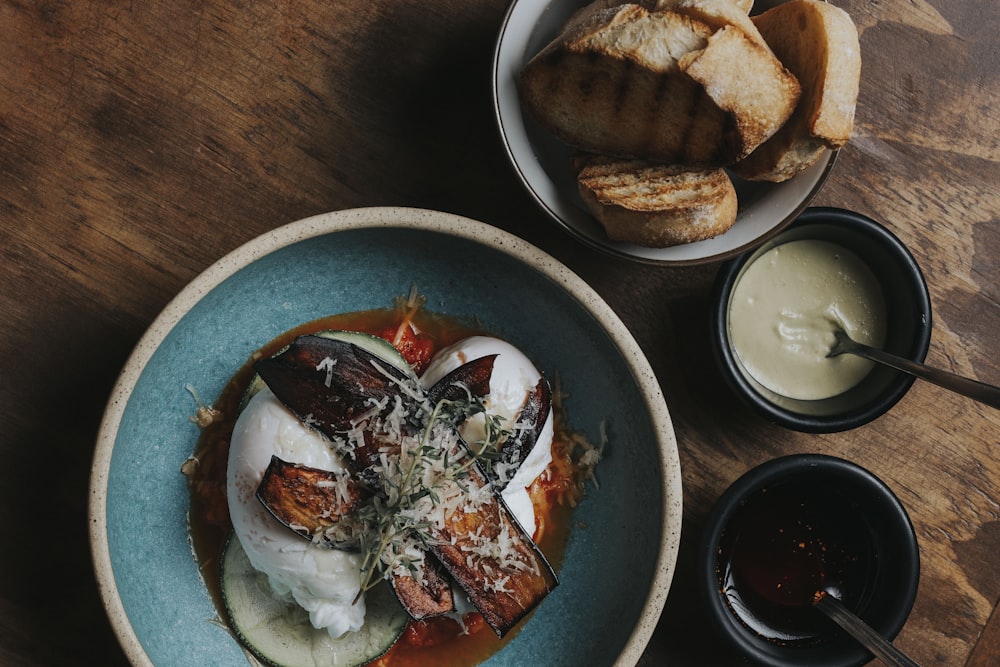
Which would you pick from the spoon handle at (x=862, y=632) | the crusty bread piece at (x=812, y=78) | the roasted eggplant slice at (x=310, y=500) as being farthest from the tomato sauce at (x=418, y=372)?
the crusty bread piece at (x=812, y=78)

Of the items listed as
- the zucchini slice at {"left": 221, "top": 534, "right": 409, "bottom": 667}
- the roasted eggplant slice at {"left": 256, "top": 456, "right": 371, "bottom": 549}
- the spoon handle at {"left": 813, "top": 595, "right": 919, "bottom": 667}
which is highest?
the roasted eggplant slice at {"left": 256, "top": 456, "right": 371, "bottom": 549}

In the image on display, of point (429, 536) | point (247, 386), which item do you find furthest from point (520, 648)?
point (247, 386)

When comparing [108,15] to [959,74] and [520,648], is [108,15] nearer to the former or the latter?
[520,648]

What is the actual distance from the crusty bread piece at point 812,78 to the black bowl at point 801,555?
22.3 inches

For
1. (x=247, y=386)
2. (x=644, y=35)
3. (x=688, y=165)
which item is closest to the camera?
(x=644, y=35)

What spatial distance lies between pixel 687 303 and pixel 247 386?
0.93m

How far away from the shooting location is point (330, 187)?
1.71 metres

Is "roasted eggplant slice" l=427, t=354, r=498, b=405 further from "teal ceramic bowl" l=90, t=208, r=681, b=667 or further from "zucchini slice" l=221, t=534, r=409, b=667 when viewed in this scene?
"zucchini slice" l=221, t=534, r=409, b=667

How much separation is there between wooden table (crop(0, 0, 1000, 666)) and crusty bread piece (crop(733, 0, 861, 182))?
317mm

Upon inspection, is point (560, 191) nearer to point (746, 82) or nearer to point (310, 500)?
point (746, 82)

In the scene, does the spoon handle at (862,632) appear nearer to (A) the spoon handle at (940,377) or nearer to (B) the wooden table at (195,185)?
(B) the wooden table at (195,185)

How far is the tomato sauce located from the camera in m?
1.66

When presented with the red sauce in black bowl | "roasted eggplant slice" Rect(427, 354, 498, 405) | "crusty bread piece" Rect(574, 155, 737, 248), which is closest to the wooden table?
the red sauce in black bowl

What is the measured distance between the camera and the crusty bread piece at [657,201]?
1476 mm
